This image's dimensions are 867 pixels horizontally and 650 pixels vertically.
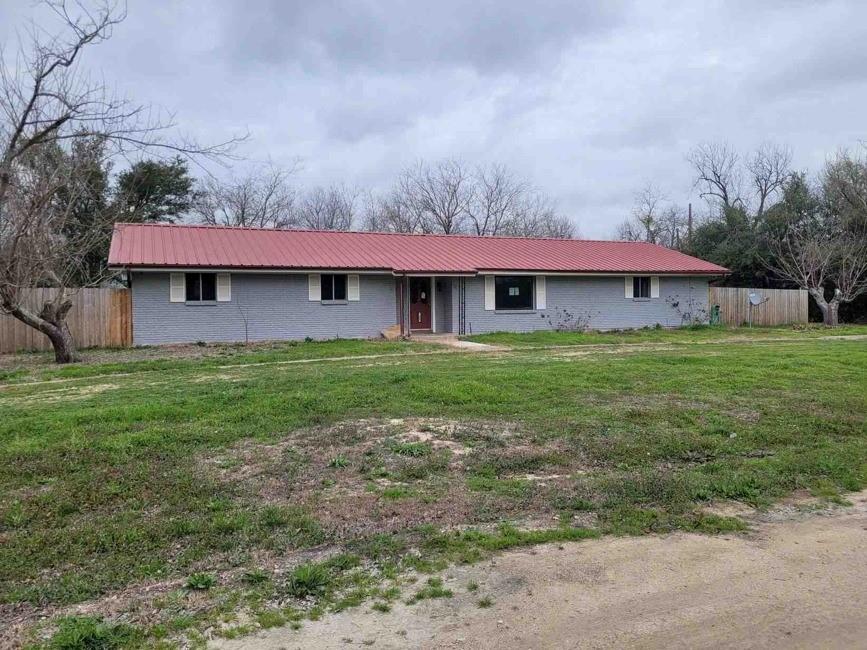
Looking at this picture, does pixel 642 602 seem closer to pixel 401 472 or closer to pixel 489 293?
pixel 401 472

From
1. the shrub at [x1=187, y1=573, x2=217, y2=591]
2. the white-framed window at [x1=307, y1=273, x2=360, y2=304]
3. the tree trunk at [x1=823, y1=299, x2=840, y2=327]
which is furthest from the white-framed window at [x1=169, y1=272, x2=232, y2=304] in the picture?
the tree trunk at [x1=823, y1=299, x2=840, y2=327]

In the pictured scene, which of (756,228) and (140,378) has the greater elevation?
(756,228)

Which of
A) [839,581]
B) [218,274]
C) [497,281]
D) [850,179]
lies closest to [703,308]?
[497,281]

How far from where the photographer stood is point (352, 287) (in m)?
21.2

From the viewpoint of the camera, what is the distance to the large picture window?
25266 millimetres

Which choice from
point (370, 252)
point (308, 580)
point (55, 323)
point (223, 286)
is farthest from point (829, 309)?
point (308, 580)

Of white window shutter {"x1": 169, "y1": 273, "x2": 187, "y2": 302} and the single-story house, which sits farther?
the single-story house

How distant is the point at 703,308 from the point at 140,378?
845 inches

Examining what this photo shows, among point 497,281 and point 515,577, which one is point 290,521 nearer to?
point 515,577

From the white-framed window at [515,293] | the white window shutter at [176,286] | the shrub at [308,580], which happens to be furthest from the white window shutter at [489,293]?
the shrub at [308,580]

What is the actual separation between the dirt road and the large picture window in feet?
70.7

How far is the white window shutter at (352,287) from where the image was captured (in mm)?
21234

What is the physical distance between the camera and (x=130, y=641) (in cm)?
309

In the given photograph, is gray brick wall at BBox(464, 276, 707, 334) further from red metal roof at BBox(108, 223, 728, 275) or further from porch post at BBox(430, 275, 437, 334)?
porch post at BBox(430, 275, 437, 334)
